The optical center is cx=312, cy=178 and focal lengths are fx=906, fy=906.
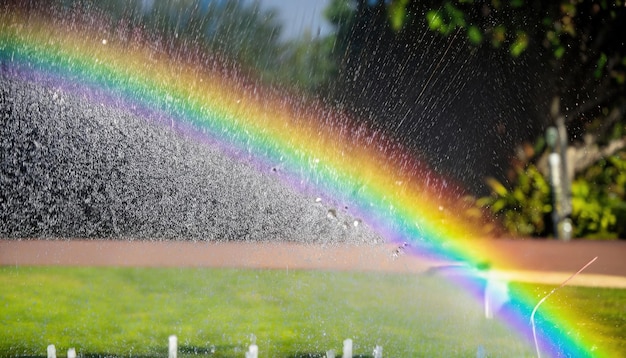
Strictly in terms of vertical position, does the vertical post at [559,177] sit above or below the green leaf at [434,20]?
below

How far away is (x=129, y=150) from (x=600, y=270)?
4118 millimetres

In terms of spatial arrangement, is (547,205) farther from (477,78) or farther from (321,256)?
(321,256)

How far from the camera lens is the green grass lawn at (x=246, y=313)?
551 cm

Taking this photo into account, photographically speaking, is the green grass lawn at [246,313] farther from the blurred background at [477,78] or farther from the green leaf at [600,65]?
the green leaf at [600,65]

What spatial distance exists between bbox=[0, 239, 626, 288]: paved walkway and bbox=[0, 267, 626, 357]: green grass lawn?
0.18 meters

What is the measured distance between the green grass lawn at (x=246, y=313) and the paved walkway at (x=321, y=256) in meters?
0.18

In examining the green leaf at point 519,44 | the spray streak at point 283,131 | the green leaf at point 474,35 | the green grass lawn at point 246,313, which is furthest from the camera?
the green leaf at point 519,44

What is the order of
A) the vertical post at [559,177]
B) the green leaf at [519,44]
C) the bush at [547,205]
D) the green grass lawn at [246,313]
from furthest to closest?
1. the bush at [547,205]
2. the vertical post at [559,177]
3. the green leaf at [519,44]
4. the green grass lawn at [246,313]

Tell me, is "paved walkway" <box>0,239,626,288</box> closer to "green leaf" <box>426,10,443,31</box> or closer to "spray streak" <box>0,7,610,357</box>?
"spray streak" <box>0,7,610,357</box>

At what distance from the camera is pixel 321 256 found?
8.30 metres

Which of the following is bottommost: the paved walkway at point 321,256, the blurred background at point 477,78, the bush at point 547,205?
the paved walkway at point 321,256

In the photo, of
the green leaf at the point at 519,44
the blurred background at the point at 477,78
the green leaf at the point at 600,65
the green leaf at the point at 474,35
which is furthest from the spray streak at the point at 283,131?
the green leaf at the point at 600,65

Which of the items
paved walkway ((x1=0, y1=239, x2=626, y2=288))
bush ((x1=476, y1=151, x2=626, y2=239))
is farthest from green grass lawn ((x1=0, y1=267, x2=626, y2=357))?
bush ((x1=476, y1=151, x2=626, y2=239))

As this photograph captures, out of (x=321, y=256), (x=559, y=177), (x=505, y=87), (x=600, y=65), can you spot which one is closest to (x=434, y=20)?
(x=505, y=87)
